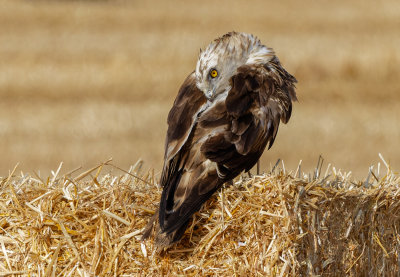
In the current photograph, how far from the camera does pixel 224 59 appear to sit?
413 cm

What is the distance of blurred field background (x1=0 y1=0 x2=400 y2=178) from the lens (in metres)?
9.92

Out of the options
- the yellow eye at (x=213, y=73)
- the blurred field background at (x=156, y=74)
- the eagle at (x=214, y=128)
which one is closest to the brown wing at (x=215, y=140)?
the eagle at (x=214, y=128)

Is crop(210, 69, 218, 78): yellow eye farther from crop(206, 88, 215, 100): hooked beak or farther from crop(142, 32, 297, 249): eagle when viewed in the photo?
crop(206, 88, 215, 100): hooked beak

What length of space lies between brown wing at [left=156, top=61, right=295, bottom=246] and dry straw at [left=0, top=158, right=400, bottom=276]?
127 mm

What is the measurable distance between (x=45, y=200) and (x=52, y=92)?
8.54 m

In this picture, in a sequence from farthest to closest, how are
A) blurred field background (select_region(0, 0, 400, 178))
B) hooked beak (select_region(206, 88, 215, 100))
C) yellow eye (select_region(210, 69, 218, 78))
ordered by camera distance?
blurred field background (select_region(0, 0, 400, 178)) < yellow eye (select_region(210, 69, 218, 78)) < hooked beak (select_region(206, 88, 215, 100))

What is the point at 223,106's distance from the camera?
3.63m

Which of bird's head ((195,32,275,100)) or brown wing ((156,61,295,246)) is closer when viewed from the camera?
brown wing ((156,61,295,246))

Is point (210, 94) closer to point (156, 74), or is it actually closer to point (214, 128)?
point (214, 128)

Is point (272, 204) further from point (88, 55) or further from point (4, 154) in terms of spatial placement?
point (88, 55)

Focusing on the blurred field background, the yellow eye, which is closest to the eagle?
the yellow eye

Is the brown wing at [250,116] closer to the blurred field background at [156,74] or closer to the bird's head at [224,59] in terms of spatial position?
the bird's head at [224,59]

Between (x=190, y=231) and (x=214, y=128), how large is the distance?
0.50m

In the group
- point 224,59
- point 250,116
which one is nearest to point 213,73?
→ point 224,59
